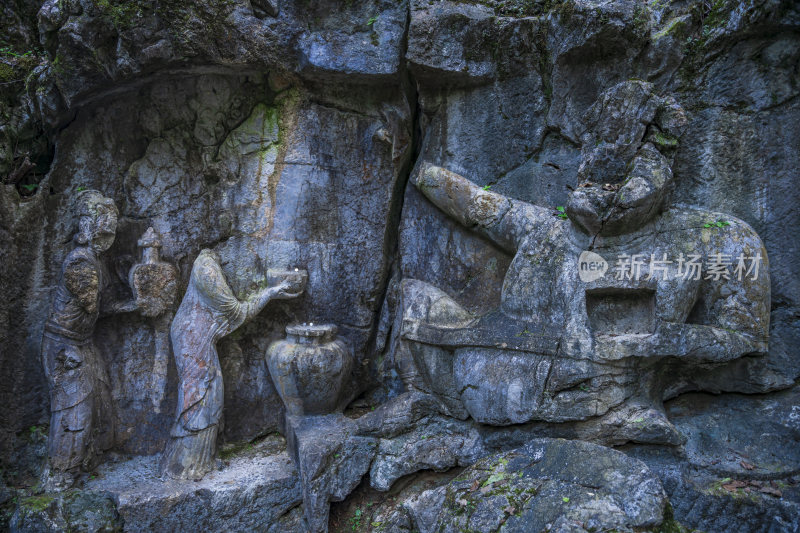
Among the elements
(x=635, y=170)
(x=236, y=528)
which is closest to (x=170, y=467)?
(x=236, y=528)

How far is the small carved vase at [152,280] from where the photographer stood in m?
4.87

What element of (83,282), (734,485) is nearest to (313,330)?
(83,282)

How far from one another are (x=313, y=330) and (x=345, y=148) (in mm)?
1609

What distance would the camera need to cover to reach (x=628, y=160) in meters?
4.16

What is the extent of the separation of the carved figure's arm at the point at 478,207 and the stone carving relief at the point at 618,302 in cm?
9

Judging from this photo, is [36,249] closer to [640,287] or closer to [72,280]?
[72,280]

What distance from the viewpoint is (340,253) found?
17.5 ft

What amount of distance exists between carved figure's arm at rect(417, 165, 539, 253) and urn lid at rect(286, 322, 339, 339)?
138cm

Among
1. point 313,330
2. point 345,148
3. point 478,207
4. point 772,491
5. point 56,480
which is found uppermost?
point 345,148

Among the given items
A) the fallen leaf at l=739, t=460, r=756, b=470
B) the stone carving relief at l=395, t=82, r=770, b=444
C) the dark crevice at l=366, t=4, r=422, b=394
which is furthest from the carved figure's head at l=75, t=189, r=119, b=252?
the fallen leaf at l=739, t=460, r=756, b=470

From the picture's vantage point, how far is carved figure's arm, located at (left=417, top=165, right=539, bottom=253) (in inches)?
185

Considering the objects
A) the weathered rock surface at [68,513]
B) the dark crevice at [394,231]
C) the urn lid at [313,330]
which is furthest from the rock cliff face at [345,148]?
the weathered rock surface at [68,513]

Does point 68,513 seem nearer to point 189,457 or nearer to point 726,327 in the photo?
point 189,457

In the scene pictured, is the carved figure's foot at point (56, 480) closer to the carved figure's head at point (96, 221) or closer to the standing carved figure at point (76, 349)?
the standing carved figure at point (76, 349)
